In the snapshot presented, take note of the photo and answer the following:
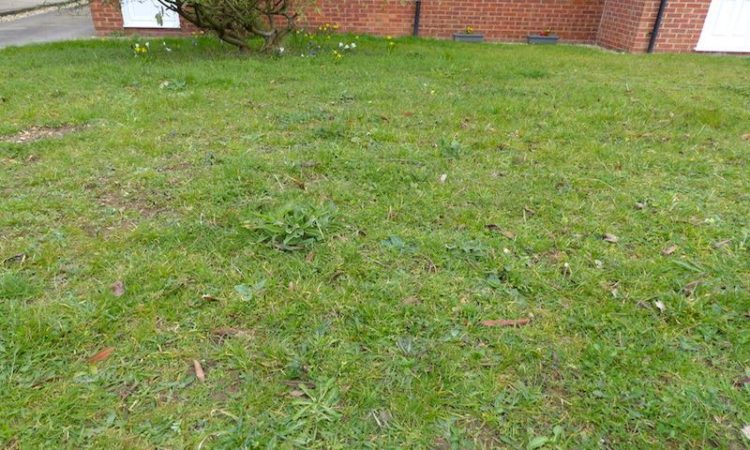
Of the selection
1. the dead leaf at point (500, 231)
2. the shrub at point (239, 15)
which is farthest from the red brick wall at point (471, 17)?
the dead leaf at point (500, 231)

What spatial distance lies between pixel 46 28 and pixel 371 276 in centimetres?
Result: 1062

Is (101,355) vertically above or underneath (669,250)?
underneath

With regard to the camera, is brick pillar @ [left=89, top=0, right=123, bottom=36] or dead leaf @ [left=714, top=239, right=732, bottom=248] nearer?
dead leaf @ [left=714, top=239, right=732, bottom=248]

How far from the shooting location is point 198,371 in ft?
6.16

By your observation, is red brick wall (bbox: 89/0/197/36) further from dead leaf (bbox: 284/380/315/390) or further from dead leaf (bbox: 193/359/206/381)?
dead leaf (bbox: 284/380/315/390)

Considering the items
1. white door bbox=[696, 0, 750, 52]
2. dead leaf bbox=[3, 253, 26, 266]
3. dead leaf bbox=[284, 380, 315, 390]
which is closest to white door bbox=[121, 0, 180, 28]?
dead leaf bbox=[3, 253, 26, 266]

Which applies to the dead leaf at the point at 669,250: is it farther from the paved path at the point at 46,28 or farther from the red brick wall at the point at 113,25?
the paved path at the point at 46,28

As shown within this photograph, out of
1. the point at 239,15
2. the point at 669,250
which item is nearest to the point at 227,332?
the point at 669,250

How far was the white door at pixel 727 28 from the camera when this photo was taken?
8.12 metres

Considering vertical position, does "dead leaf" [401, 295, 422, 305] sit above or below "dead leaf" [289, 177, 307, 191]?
below

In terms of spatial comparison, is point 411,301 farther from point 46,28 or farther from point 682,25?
point 46,28

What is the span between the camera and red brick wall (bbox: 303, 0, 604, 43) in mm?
8805

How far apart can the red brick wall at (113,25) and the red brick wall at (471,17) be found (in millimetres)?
2092

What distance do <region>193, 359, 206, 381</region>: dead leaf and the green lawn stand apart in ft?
0.05
